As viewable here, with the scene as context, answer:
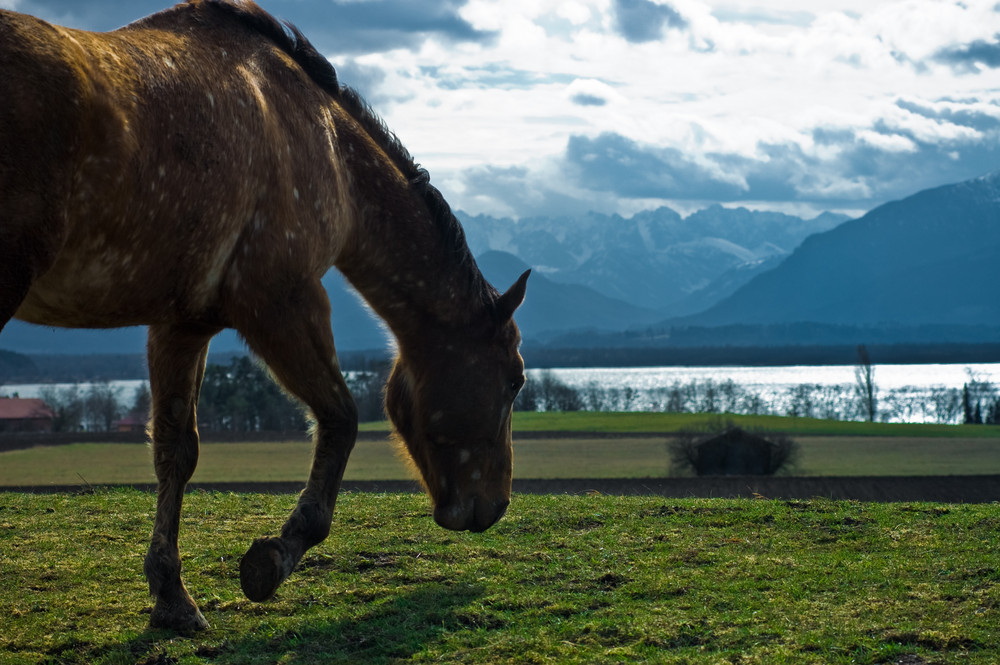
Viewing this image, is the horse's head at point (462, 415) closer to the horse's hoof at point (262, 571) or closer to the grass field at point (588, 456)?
the horse's hoof at point (262, 571)

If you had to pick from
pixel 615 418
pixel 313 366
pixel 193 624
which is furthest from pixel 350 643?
pixel 615 418

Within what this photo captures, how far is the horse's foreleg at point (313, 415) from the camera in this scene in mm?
4457

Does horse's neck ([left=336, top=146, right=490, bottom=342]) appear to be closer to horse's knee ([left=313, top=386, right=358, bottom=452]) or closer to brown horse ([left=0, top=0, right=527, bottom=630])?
brown horse ([left=0, top=0, right=527, bottom=630])

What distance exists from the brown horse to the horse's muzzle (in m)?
0.01

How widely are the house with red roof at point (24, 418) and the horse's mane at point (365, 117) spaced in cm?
9016

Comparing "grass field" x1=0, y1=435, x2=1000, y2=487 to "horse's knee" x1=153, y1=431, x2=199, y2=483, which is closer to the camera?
"horse's knee" x1=153, y1=431, x2=199, y2=483

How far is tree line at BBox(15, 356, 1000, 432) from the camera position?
8038 centimetres

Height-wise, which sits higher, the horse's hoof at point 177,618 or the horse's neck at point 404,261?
the horse's neck at point 404,261

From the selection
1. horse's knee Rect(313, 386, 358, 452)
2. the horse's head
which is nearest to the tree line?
the horse's head

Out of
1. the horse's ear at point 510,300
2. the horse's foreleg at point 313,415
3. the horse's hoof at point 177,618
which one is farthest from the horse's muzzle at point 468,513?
the horse's hoof at point 177,618

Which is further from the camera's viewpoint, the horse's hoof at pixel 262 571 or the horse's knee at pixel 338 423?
the horse's knee at pixel 338 423

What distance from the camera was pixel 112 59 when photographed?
410 cm

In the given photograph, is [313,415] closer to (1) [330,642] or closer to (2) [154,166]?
(1) [330,642]

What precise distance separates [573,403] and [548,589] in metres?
94.1
